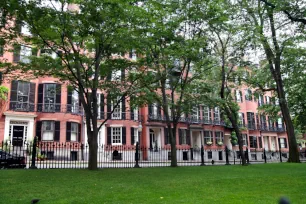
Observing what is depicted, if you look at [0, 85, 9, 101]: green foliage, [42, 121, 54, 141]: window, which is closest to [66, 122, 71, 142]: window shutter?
[42, 121, 54, 141]: window

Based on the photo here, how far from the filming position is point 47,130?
27.8 metres

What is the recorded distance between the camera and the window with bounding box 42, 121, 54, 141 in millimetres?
27602

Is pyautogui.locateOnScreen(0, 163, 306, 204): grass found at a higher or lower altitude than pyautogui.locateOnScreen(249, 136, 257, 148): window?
lower

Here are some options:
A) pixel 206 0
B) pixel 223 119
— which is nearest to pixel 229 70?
pixel 206 0

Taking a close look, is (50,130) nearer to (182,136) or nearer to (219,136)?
(182,136)

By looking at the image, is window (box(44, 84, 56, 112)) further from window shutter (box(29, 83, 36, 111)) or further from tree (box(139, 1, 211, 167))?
tree (box(139, 1, 211, 167))

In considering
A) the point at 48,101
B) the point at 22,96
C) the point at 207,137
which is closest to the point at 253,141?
the point at 207,137

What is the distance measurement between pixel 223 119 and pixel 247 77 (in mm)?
22841

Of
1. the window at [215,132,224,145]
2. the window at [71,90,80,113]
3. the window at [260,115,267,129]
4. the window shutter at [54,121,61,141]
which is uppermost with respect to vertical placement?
the window at [71,90,80,113]

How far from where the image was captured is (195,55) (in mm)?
14672

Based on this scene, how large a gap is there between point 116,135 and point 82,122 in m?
4.38

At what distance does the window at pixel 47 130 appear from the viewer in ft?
90.6

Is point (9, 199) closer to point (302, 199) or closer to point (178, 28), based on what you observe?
point (302, 199)

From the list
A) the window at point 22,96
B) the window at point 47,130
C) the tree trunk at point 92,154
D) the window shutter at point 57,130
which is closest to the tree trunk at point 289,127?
the tree trunk at point 92,154
